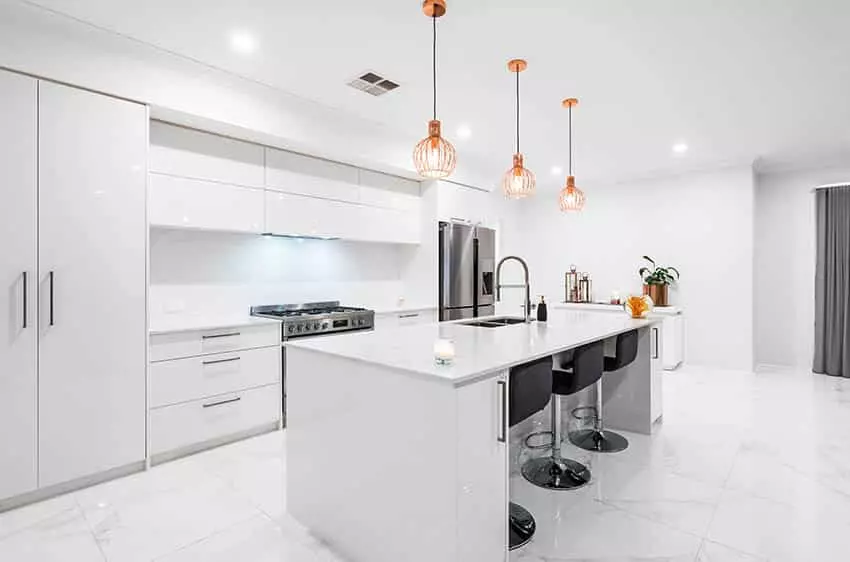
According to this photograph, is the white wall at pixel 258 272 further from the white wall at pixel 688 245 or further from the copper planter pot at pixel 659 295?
the copper planter pot at pixel 659 295

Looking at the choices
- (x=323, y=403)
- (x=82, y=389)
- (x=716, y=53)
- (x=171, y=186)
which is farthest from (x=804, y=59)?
(x=82, y=389)

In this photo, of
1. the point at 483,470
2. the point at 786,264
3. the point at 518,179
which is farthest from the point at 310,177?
the point at 786,264

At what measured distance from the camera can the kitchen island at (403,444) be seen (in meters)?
1.57

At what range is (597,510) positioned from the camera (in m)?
2.27

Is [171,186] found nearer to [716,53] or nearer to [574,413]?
[574,413]

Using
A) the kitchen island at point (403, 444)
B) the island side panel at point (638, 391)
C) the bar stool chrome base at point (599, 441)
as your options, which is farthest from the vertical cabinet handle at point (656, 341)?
the kitchen island at point (403, 444)

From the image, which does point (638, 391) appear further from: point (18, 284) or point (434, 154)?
point (18, 284)

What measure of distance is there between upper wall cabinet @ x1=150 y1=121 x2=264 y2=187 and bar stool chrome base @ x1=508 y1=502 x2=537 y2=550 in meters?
2.89

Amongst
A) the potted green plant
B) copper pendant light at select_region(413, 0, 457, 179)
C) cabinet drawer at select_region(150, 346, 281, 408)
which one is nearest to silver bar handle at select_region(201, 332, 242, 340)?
cabinet drawer at select_region(150, 346, 281, 408)

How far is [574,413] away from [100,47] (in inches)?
150

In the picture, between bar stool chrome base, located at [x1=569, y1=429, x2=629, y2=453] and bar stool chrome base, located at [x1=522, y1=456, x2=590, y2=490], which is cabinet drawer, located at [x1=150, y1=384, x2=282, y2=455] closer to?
bar stool chrome base, located at [x1=522, y1=456, x2=590, y2=490]

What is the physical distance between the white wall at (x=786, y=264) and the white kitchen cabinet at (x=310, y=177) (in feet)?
17.0

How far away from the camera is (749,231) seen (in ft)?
17.6

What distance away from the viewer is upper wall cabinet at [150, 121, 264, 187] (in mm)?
3066
